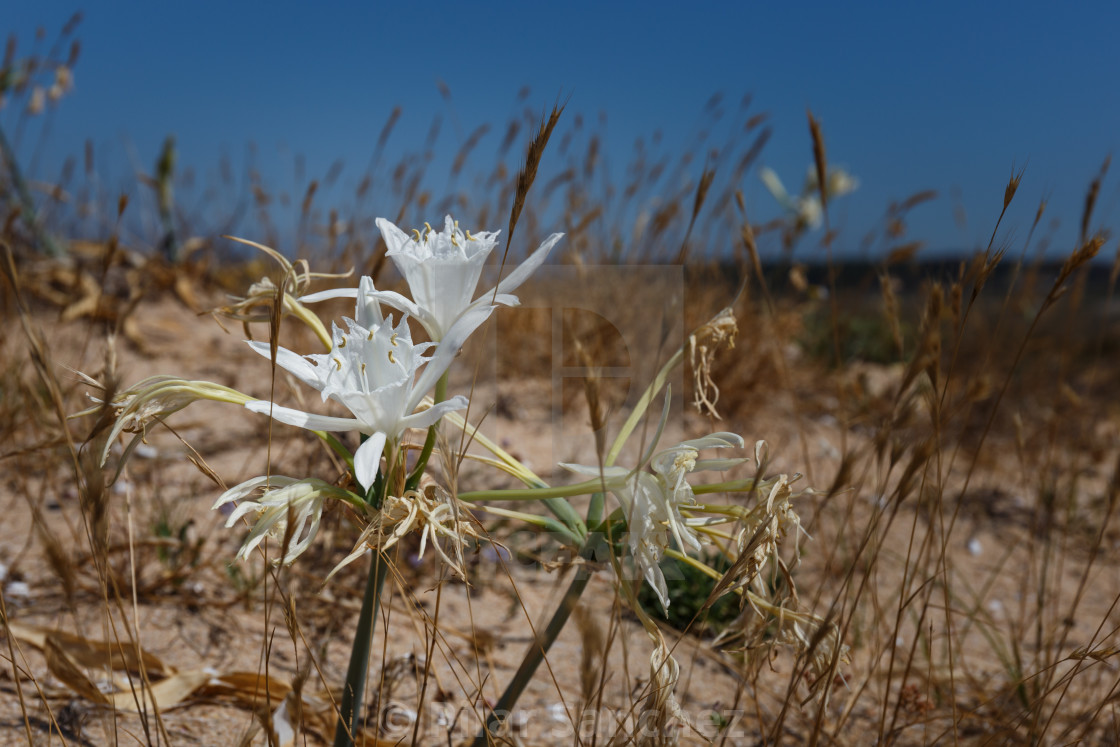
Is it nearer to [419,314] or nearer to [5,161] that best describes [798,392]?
[419,314]

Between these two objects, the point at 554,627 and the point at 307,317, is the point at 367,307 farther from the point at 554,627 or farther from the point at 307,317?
the point at 554,627

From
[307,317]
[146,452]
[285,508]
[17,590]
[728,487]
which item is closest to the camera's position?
[285,508]

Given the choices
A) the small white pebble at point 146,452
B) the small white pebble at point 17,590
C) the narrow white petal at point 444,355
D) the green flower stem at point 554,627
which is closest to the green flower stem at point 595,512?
the green flower stem at point 554,627

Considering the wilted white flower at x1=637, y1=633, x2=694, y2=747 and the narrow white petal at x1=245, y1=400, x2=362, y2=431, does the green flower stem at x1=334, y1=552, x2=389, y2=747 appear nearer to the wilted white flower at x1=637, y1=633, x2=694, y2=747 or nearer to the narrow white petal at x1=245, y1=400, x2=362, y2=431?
the narrow white petal at x1=245, y1=400, x2=362, y2=431

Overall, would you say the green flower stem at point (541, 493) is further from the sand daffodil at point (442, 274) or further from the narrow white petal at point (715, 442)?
the sand daffodil at point (442, 274)

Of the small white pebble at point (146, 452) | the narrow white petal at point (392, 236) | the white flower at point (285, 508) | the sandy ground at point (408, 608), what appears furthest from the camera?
the small white pebble at point (146, 452)

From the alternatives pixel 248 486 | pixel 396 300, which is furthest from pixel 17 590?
pixel 396 300
